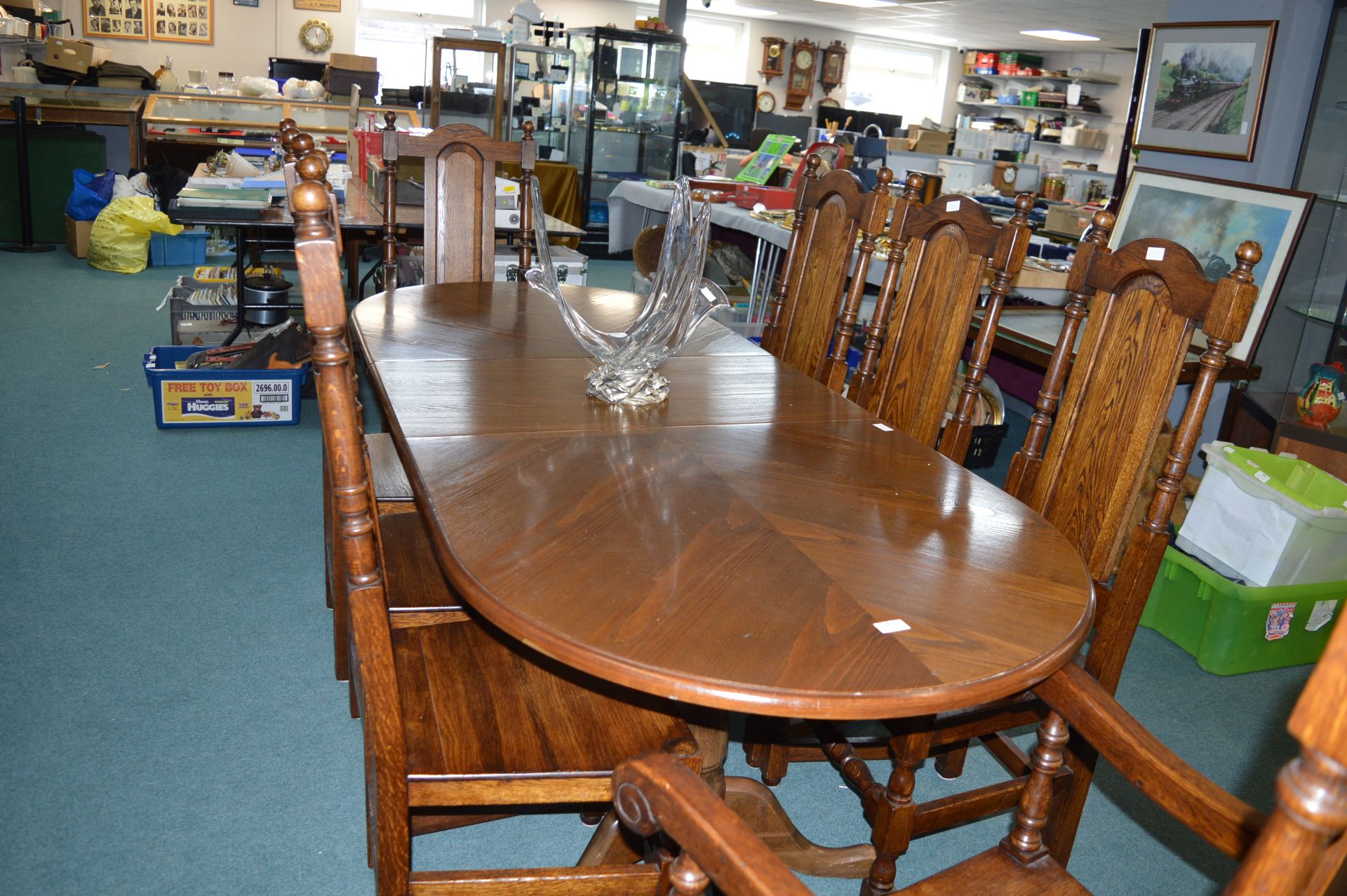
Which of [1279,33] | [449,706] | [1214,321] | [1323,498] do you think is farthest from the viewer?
[1279,33]

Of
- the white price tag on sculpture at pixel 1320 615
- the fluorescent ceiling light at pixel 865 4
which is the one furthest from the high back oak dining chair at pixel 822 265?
the fluorescent ceiling light at pixel 865 4

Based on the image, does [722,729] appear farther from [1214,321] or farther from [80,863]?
[80,863]

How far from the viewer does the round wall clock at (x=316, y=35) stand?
10.5 meters

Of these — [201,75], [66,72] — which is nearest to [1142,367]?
[66,72]

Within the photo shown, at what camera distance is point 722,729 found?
1.51m

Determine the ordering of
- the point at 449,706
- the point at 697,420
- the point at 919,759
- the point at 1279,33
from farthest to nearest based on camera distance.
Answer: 1. the point at 1279,33
2. the point at 697,420
3. the point at 919,759
4. the point at 449,706

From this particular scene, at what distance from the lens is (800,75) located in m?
13.3

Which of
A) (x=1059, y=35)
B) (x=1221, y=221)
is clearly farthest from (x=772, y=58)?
(x=1221, y=221)

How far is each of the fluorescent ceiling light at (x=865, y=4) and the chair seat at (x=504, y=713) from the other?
9821mm

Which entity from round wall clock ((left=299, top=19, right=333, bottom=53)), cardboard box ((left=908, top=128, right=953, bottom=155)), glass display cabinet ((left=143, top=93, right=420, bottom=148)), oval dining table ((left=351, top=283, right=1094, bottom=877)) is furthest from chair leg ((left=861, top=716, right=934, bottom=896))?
round wall clock ((left=299, top=19, right=333, bottom=53))

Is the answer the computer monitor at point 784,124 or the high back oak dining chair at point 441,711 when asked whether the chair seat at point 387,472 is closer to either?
the high back oak dining chair at point 441,711

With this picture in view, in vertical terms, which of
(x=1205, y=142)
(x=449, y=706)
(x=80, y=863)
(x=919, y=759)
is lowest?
(x=80, y=863)

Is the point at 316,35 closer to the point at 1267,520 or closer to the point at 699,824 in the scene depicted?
the point at 1267,520

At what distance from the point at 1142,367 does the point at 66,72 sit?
25.5 feet
